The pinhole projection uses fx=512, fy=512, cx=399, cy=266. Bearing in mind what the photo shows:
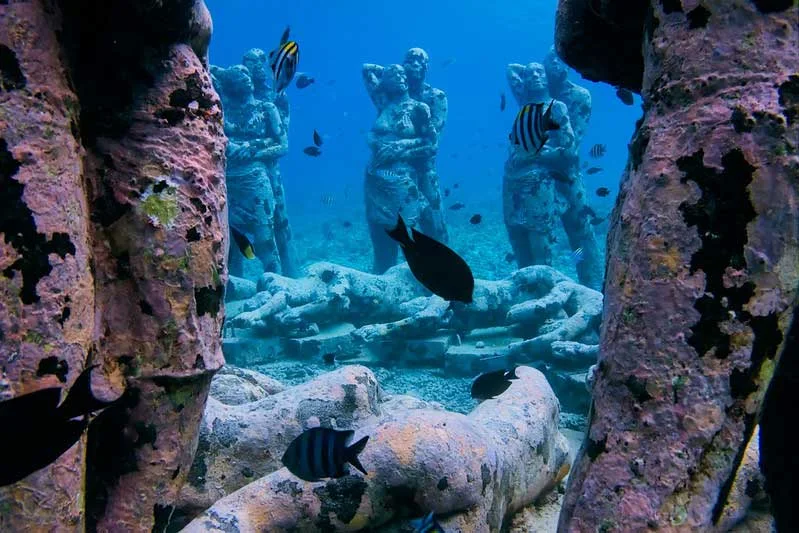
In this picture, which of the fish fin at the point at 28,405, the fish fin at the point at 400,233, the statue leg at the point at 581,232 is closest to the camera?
the fish fin at the point at 28,405

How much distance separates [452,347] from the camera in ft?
32.9

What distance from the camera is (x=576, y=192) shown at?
54.9ft

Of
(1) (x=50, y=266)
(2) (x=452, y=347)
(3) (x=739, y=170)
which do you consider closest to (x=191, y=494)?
(1) (x=50, y=266)

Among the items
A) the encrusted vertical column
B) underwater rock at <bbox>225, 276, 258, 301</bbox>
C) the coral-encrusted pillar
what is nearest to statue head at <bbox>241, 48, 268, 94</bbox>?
underwater rock at <bbox>225, 276, 258, 301</bbox>

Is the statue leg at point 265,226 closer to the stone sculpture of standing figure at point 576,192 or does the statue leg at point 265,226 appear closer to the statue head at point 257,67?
the statue head at point 257,67

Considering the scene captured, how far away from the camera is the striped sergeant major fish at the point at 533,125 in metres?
5.40

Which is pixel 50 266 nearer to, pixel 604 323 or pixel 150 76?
pixel 150 76

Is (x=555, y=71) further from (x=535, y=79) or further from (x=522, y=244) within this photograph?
(x=522, y=244)

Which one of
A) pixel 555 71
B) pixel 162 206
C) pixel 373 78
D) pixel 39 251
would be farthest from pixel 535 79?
pixel 39 251

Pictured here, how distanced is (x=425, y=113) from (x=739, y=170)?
1752 centimetres

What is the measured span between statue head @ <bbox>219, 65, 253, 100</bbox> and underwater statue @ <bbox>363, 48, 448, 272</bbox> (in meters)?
4.17

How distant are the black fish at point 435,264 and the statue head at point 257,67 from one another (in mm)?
18736

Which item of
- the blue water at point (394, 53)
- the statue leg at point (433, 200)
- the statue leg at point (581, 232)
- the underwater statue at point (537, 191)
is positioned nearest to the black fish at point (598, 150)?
the underwater statue at point (537, 191)

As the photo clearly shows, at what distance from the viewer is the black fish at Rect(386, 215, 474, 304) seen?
7.62 ft
